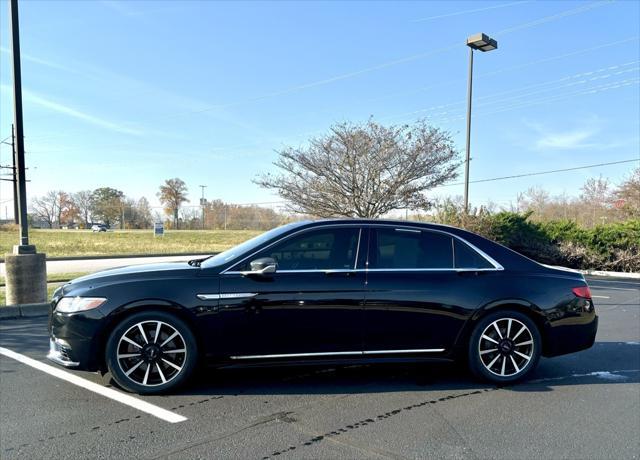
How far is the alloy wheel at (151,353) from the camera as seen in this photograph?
3.88 meters

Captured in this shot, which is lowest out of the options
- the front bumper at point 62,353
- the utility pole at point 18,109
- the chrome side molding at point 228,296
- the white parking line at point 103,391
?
the white parking line at point 103,391

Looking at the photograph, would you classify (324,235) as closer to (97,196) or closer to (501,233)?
(501,233)

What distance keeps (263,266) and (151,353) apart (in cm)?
121

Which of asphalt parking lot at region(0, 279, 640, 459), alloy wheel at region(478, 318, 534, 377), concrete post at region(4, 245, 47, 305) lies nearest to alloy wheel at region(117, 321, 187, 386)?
asphalt parking lot at region(0, 279, 640, 459)

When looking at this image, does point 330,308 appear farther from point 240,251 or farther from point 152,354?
point 152,354

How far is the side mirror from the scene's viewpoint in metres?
3.95

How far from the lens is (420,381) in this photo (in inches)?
174

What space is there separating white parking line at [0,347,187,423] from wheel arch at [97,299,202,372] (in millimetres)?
248

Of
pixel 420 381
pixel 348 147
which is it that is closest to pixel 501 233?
pixel 348 147

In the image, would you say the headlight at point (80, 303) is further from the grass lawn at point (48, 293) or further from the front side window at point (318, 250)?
the grass lawn at point (48, 293)

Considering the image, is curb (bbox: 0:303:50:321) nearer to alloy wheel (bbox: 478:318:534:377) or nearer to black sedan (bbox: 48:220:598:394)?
black sedan (bbox: 48:220:598:394)

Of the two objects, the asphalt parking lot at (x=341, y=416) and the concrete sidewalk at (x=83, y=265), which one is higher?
the concrete sidewalk at (x=83, y=265)

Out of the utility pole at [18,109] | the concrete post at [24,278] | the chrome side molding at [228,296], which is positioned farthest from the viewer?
the utility pole at [18,109]

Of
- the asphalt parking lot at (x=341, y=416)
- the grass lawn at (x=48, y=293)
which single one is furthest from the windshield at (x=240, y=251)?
the grass lawn at (x=48, y=293)
